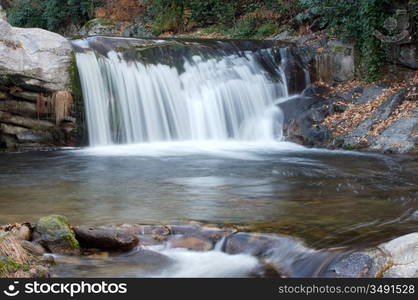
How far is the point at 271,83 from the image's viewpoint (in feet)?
49.6

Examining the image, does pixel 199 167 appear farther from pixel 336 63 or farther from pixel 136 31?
pixel 136 31

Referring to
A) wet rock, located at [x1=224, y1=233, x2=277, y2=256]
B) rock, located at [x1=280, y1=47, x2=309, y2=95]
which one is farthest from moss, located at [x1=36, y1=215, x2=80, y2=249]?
rock, located at [x1=280, y1=47, x2=309, y2=95]

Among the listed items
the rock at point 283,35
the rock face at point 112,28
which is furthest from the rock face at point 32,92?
the rock face at point 112,28

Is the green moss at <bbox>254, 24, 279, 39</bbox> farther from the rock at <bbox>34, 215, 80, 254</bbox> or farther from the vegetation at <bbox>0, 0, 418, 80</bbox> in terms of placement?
the rock at <bbox>34, 215, 80, 254</bbox>

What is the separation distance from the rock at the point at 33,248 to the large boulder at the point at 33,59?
757 cm

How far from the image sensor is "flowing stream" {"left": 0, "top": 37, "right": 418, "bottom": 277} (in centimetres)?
661

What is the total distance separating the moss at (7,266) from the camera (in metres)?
4.92

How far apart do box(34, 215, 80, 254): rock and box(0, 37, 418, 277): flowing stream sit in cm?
27

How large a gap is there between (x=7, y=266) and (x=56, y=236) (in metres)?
1.00

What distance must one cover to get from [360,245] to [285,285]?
1.22 m

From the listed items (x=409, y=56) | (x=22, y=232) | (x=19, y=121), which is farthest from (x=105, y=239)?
(x=409, y=56)

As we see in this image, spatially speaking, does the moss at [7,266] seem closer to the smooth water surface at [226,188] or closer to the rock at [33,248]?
the rock at [33,248]

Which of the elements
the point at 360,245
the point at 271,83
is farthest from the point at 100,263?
the point at 271,83

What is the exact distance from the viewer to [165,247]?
6.18 meters
